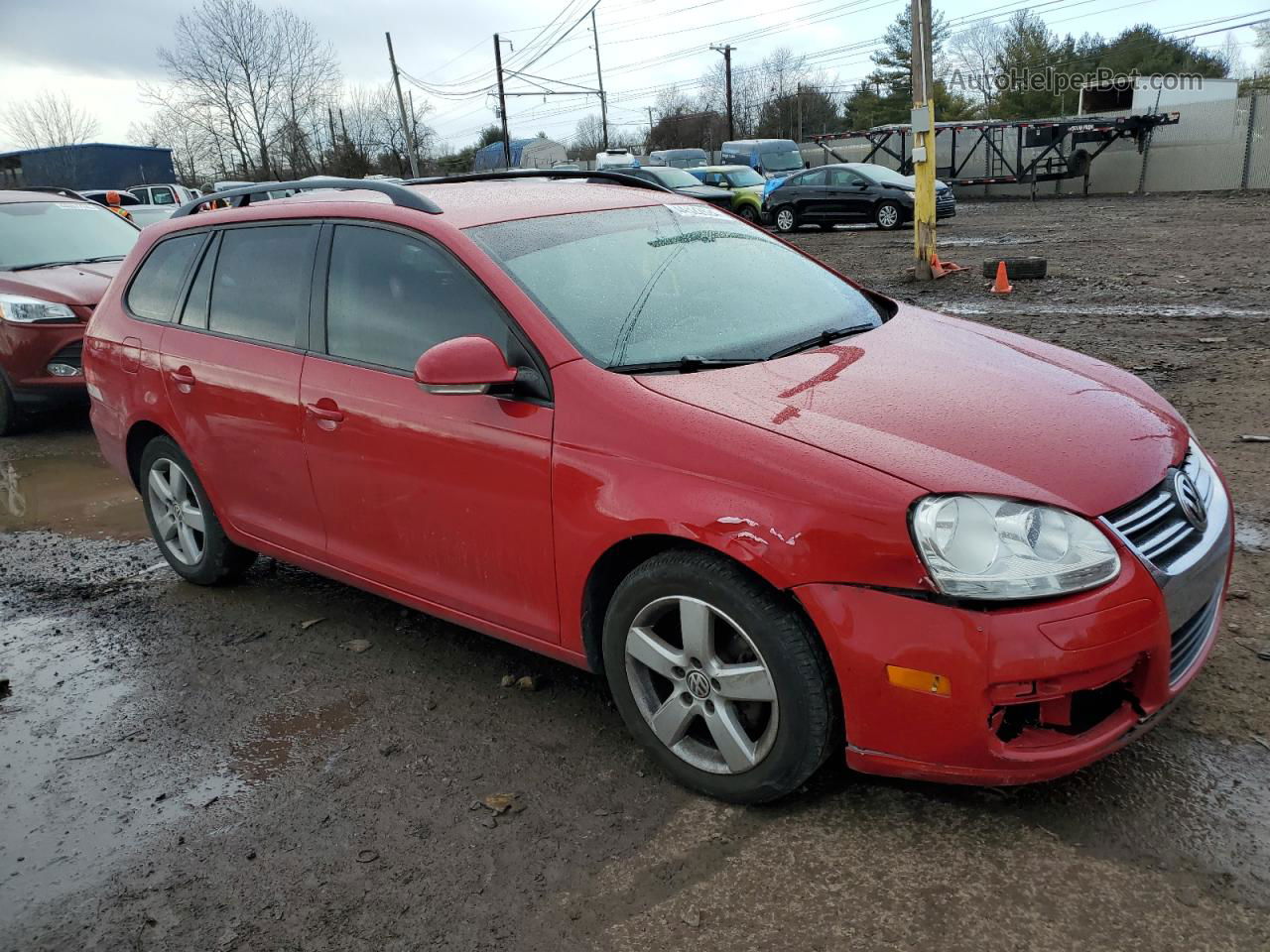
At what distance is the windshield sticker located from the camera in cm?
395

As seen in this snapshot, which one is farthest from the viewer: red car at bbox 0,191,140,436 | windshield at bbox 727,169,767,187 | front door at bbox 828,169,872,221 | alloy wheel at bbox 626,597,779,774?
windshield at bbox 727,169,767,187

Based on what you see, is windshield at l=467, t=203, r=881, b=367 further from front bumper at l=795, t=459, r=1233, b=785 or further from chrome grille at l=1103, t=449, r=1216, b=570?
chrome grille at l=1103, t=449, r=1216, b=570

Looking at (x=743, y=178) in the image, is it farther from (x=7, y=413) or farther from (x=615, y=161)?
(x=7, y=413)

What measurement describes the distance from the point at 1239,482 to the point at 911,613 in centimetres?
347

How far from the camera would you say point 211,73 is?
55.7 m

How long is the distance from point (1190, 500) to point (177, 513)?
410 centimetres

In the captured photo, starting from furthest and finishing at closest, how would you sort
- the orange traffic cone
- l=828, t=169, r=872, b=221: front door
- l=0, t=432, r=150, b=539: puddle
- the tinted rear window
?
l=828, t=169, r=872, b=221: front door < the orange traffic cone < l=0, t=432, r=150, b=539: puddle < the tinted rear window

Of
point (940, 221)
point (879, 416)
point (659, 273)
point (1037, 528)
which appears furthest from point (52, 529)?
point (940, 221)

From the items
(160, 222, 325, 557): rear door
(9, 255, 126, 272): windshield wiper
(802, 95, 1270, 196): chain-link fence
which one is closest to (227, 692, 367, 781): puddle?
(160, 222, 325, 557): rear door

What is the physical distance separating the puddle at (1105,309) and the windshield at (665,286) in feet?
23.1

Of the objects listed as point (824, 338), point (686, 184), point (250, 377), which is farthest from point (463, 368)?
point (686, 184)

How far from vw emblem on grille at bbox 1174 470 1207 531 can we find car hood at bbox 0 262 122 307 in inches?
301

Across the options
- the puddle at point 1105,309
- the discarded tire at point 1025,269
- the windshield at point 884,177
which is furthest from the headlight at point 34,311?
the windshield at point 884,177

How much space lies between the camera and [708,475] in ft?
8.44
